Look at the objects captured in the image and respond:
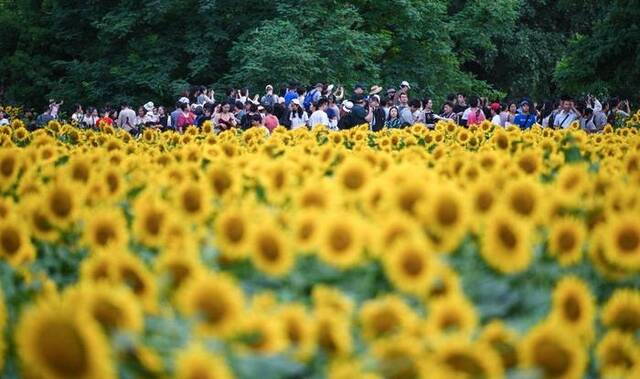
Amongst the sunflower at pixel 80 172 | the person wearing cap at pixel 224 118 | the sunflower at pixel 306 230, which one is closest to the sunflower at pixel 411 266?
the sunflower at pixel 306 230

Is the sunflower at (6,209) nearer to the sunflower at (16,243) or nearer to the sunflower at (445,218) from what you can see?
the sunflower at (16,243)

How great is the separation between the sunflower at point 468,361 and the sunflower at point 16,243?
6.07 feet

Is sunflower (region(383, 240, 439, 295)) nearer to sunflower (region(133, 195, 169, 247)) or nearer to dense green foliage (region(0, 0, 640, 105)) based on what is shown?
sunflower (region(133, 195, 169, 247))

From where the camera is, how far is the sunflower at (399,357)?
113 inches

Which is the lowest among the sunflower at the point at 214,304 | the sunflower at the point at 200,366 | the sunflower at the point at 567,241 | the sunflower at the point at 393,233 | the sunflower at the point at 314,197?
the sunflower at the point at 314,197

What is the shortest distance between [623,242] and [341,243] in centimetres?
114

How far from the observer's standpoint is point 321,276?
12.5ft

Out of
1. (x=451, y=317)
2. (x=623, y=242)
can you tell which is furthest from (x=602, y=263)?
(x=451, y=317)

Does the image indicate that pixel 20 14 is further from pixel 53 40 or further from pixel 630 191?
pixel 630 191

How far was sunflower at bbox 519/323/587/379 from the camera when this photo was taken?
2973 millimetres

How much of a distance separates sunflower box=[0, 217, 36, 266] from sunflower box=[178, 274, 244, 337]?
43.1 inches

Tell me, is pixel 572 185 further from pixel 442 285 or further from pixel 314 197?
pixel 442 285

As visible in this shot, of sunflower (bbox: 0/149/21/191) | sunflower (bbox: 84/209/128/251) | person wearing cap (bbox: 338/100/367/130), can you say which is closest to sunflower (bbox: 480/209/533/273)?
sunflower (bbox: 84/209/128/251)

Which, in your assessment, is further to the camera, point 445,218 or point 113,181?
point 113,181
